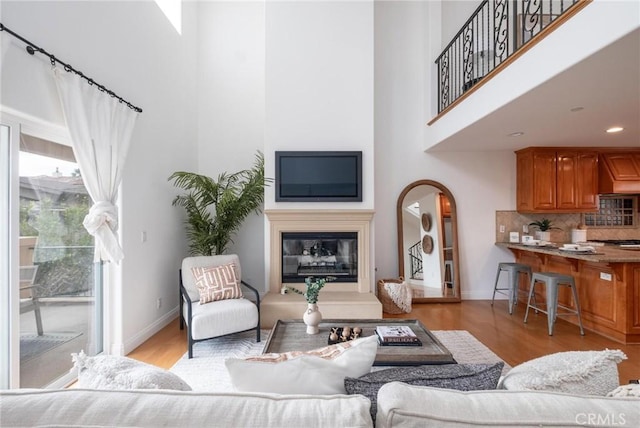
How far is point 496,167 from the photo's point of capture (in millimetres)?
4922

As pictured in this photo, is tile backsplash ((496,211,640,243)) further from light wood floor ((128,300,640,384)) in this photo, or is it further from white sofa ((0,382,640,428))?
white sofa ((0,382,640,428))

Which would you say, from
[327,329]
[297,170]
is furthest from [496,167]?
[327,329]

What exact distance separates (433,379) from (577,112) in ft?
10.6

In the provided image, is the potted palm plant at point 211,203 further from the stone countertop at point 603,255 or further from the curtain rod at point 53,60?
the stone countertop at point 603,255

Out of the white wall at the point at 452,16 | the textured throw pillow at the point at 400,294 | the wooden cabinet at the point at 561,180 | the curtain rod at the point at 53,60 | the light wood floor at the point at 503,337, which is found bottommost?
the light wood floor at the point at 503,337

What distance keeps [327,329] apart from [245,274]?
2.61 m

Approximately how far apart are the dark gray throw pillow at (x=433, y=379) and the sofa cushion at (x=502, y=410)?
0.17m

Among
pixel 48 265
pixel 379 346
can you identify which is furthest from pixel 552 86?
pixel 48 265

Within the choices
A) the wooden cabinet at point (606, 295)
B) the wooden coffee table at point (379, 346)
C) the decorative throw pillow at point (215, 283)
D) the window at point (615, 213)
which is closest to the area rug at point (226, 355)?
the decorative throw pillow at point (215, 283)

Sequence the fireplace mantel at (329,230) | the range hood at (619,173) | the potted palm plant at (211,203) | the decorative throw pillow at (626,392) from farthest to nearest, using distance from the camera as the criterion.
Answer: the range hood at (619,173) → the fireplace mantel at (329,230) → the potted palm plant at (211,203) → the decorative throw pillow at (626,392)

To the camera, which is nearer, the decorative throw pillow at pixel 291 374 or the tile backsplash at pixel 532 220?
the decorative throw pillow at pixel 291 374

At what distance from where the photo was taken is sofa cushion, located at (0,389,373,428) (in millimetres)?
744

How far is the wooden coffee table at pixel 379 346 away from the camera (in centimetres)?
202

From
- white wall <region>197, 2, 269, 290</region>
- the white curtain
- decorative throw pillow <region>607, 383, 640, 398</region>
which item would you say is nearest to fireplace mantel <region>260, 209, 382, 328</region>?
white wall <region>197, 2, 269, 290</region>
